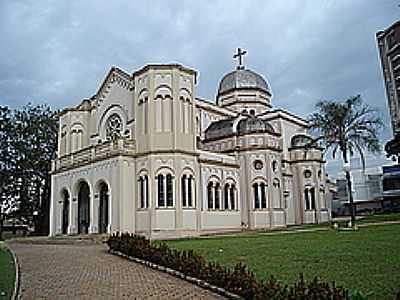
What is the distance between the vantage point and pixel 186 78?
3244 cm

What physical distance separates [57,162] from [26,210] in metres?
12.5

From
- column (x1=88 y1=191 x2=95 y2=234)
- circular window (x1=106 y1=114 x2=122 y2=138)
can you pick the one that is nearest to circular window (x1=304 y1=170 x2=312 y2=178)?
circular window (x1=106 y1=114 x2=122 y2=138)

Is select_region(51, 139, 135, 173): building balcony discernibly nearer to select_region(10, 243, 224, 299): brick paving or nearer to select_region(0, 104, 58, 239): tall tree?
select_region(0, 104, 58, 239): tall tree

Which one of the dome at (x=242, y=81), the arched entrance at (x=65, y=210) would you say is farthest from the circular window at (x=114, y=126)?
the dome at (x=242, y=81)

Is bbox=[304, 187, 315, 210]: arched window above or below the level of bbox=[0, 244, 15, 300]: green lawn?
above

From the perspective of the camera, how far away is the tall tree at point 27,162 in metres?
45.8

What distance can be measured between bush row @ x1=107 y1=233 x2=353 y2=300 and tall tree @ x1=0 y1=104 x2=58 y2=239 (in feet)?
105

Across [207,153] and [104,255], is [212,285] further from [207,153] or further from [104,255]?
[207,153]

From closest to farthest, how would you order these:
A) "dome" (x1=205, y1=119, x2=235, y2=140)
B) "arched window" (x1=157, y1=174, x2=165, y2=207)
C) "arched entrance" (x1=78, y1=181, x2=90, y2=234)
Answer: "arched window" (x1=157, y1=174, x2=165, y2=207) → "arched entrance" (x1=78, y1=181, x2=90, y2=234) → "dome" (x1=205, y1=119, x2=235, y2=140)

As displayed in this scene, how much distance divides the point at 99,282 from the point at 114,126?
26.5 meters

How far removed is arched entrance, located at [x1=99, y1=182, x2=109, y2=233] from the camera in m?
32.5

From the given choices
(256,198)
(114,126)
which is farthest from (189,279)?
(114,126)

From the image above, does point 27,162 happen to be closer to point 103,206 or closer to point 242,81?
point 103,206

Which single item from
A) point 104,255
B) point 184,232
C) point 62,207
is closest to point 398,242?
point 104,255
